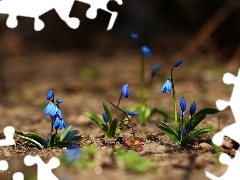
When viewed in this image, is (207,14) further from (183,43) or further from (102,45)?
(102,45)

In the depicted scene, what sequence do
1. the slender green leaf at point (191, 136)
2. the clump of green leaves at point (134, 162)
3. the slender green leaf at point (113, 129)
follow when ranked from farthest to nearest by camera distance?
1. the slender green leaf at point (113, 129)
2. the slender green leaf at point (191, 136)
3. the clump of green leaves at point (134, 162)

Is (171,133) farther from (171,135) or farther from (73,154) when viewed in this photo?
(73,154)

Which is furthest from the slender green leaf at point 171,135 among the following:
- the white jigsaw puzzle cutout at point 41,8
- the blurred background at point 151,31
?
the blurred background at point 151,31

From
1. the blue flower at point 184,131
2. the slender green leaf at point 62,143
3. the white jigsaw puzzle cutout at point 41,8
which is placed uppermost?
the white jigsaw puzzle cutout at point 41,8

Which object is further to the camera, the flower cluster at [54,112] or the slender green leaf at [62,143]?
the slender green leaf at [62,143]

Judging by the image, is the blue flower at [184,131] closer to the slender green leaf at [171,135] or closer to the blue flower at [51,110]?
the slender green leaf at [171,135]

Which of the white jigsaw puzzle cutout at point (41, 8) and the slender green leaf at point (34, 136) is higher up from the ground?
the white jigsaw puzzle cutout at point (41, 8)

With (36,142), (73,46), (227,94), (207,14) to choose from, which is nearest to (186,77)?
(227,94)
